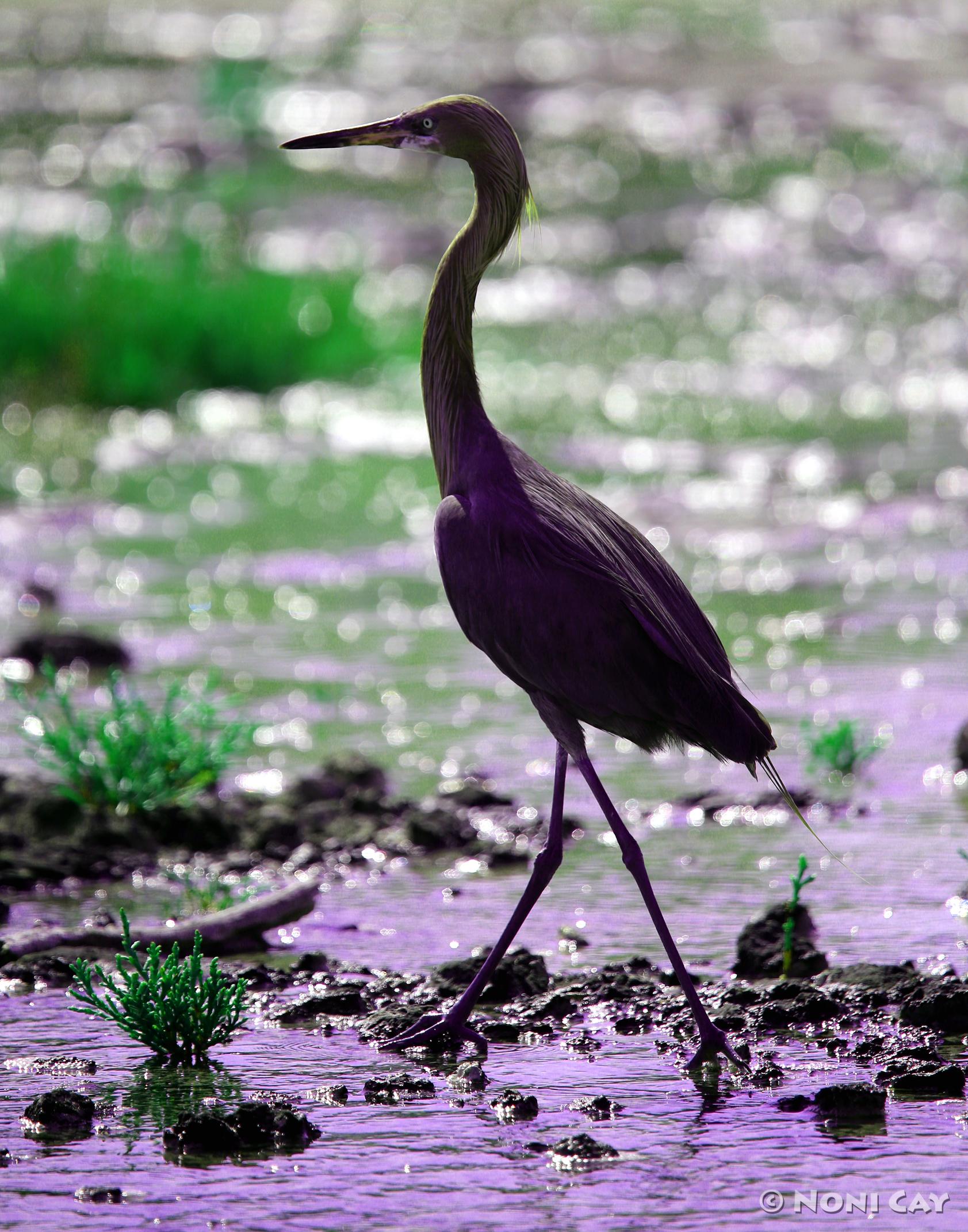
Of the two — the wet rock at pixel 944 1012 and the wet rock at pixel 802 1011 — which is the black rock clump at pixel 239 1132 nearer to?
the wet rock at pixel 802 1011

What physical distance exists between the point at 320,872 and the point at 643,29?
3004 centimetres

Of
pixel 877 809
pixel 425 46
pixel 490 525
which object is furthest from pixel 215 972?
pixel 425 46

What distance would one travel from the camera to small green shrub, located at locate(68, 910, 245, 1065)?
4.02 meters

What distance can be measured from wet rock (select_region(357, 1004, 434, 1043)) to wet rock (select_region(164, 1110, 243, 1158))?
0.64m

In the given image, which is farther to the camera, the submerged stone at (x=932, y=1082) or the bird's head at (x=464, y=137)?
the bird's head at (x=464, y=137)

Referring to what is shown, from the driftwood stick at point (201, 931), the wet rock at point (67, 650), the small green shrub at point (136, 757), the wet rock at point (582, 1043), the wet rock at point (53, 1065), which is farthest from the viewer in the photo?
the wet rock at point (67, 650)

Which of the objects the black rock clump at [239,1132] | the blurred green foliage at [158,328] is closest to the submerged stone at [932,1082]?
the black rock clump at [239,1132]

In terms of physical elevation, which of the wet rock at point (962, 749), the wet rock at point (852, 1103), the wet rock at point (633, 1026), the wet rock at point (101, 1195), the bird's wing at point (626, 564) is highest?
the bird's wing at point (626, 564)

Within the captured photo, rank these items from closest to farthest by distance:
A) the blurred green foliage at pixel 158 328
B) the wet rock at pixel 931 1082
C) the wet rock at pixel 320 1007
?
1. the wet rock at pixel 931 1082
2. the wet rock at pixel 320 1007
3. the blurred green foliage at pixel 158 328

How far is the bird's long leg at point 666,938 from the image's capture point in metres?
4.00

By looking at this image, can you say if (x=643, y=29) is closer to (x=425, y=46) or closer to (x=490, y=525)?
(x=425, y=46)

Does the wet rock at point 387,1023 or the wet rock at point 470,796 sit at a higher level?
the wet rock at point 470,796

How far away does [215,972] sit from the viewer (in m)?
4.05

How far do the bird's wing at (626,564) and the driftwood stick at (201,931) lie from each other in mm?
1143
